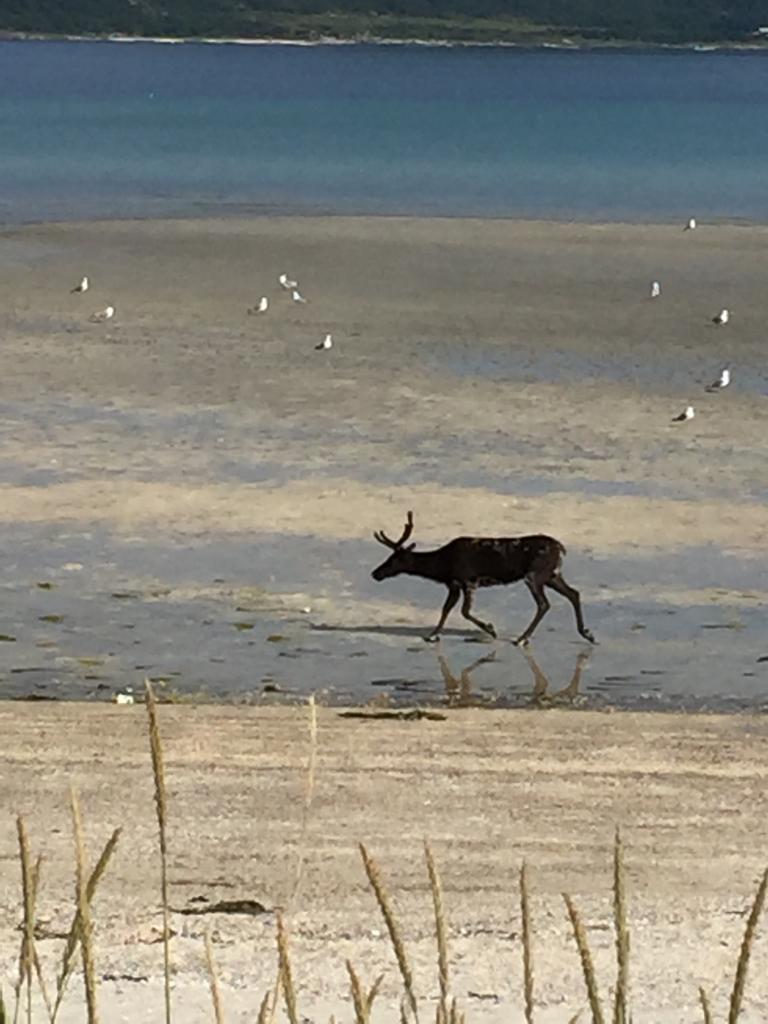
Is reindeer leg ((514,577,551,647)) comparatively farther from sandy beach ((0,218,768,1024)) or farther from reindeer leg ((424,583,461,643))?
reindeer leg ((424,583,461,643))

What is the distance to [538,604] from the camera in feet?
48.1

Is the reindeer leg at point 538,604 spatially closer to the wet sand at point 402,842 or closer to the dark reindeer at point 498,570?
the dark reindeer at point 498,570

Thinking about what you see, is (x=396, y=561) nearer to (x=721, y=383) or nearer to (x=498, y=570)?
(x=498, y=570)

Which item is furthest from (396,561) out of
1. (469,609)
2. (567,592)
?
(567,592)

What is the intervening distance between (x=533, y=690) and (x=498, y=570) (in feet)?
4.29

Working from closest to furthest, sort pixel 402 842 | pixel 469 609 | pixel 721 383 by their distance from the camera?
pixel 402 842 → pixel 469 609 → pixel 721 383

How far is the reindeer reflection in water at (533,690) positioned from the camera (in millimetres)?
13266

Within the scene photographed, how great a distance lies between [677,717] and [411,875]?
4.11 metres

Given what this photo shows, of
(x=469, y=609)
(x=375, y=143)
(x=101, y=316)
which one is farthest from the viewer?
(x=375, y=143)

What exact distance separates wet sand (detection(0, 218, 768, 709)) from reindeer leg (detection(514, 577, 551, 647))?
12 centimetres

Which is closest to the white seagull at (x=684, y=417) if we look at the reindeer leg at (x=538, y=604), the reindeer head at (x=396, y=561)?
the reindeer head at (x=396, y=561)

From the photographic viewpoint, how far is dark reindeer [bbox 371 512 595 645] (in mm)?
14523

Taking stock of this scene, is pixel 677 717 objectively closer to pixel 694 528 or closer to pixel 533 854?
pixel 533 854

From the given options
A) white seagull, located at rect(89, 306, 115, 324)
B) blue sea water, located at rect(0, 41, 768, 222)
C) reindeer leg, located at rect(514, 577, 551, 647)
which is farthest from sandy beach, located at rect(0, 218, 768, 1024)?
blue sea water, located at rect(0, 41, 768, 222)
